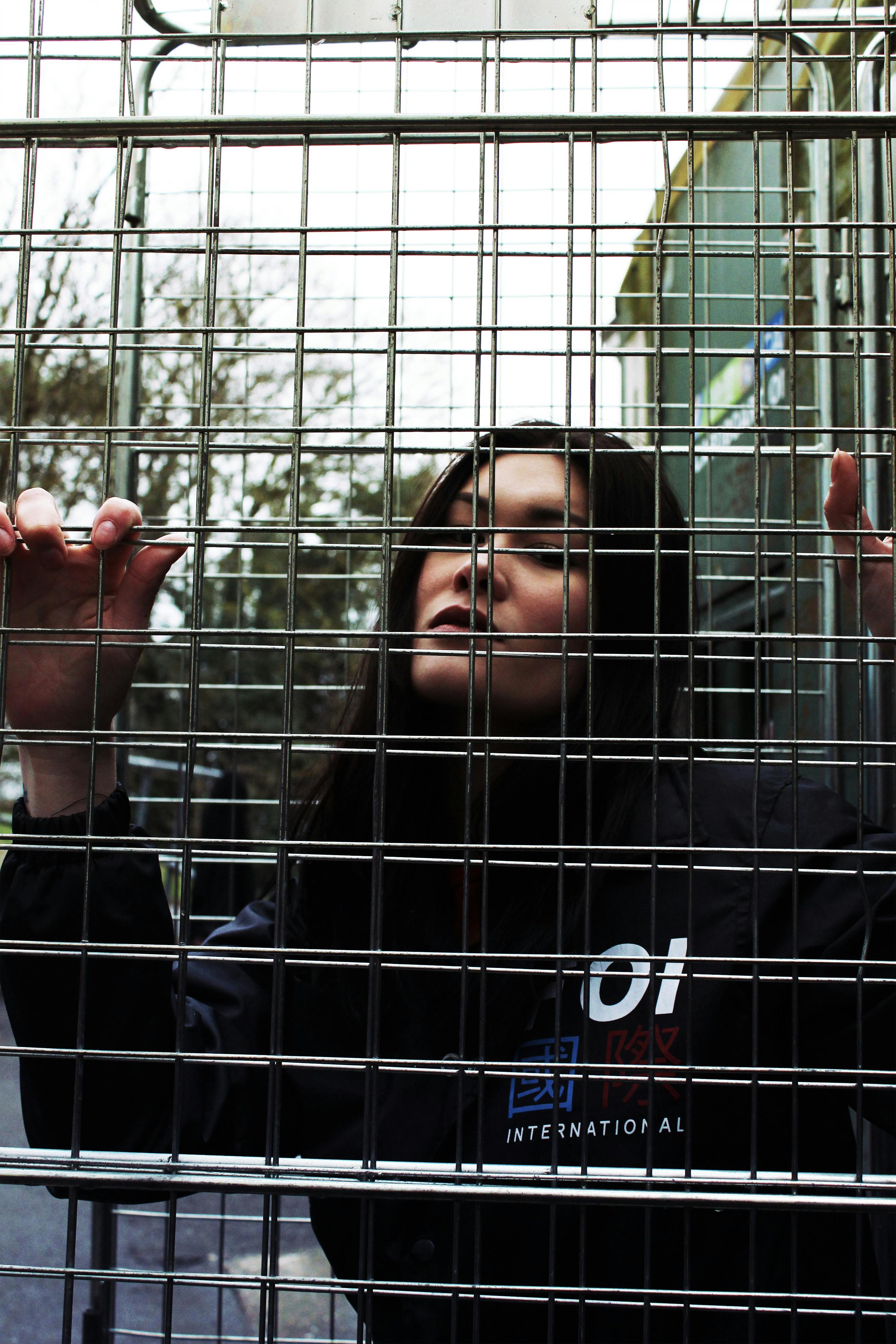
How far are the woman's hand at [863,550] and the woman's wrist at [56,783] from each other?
2.18 feet

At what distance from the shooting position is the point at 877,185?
5.27 feet

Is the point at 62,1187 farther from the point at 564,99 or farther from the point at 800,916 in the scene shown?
the point at 564,99

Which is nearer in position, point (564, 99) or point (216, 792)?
point (564, 99)

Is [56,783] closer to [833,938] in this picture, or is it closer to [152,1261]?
[833,938]

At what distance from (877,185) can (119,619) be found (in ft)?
4.71

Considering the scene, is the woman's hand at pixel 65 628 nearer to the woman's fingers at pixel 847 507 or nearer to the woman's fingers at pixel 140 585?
the woman's fingers at pixel 140 585

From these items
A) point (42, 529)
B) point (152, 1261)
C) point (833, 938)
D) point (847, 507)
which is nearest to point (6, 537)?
point (42, 529)

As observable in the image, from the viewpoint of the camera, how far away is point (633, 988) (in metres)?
1.01

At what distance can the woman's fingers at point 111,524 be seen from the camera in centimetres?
78

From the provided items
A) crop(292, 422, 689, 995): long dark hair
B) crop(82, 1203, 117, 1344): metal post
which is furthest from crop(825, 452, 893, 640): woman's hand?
crop(82, 1203, 117, 1344): metal post

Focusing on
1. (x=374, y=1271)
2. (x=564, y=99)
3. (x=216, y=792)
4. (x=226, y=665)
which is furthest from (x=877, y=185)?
(x=226, y=665)

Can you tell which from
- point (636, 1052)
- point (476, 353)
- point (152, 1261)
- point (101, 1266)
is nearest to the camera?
point (476, 353)

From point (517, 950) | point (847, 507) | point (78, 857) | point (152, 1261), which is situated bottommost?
point (152, 1261)

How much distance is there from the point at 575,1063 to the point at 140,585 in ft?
1.78
